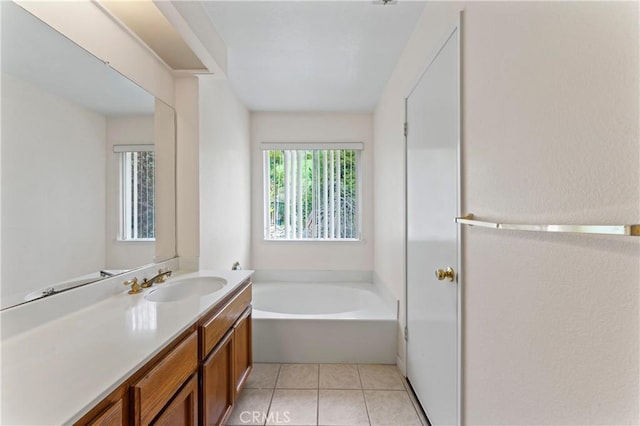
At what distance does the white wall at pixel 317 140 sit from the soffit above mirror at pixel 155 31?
150 cm

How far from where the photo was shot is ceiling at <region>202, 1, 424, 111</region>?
1591mm

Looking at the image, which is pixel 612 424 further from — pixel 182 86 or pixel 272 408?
pixel 182 86

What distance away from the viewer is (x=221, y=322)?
1.38 m

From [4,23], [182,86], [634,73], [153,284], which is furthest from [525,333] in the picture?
[182,86]

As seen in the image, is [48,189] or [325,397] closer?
[48,189]

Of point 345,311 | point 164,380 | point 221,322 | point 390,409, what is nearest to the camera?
point 164,380

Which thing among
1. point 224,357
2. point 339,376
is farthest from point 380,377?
point 224,357

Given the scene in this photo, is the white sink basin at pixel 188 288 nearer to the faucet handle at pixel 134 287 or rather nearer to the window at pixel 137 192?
the faucet handle at pixel 134 287

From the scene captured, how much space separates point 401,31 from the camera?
1.81m

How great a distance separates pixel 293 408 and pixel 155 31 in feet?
8.01

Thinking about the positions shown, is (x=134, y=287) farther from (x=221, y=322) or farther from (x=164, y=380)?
(x=164, y=380)

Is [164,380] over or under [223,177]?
under

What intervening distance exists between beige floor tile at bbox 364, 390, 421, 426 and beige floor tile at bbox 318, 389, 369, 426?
0.16ft

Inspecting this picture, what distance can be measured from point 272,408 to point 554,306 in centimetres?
170
